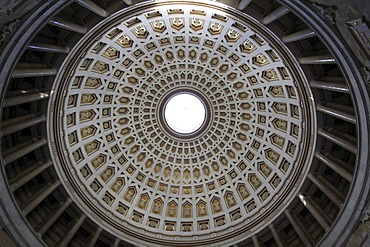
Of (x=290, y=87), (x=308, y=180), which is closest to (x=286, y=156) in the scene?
(x=308, y=180)

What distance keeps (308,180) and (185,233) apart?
11156 mm

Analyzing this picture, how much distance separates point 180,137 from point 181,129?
1.19m

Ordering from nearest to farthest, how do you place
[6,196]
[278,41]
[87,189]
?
[6,196]
[278,41]
[87,189]

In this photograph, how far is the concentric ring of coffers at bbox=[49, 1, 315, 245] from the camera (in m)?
25.4

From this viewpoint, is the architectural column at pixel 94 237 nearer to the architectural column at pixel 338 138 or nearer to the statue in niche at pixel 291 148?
the statue in niche at pixel 291 148

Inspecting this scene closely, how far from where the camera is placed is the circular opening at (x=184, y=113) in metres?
35.2

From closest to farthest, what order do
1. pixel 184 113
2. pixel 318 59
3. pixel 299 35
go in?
pixel 299 35 → pixel 318 59 → pixel 184 113

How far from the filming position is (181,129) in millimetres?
35625

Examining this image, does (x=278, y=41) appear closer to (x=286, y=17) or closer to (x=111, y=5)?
(x=286, y=17)

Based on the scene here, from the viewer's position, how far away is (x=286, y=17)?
810 inches

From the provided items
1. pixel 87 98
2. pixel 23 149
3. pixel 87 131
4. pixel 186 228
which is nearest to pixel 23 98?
pixel 23 149

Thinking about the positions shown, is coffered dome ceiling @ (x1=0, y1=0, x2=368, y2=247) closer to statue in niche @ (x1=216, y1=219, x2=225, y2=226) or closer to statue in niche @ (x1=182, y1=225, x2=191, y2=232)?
statue in niche @ (x1=216, y1=219, x2=225, y2=226)

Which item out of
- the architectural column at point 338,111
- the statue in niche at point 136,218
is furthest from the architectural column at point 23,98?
the architectural column at point 338,111

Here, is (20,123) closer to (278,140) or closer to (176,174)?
(176,174)
